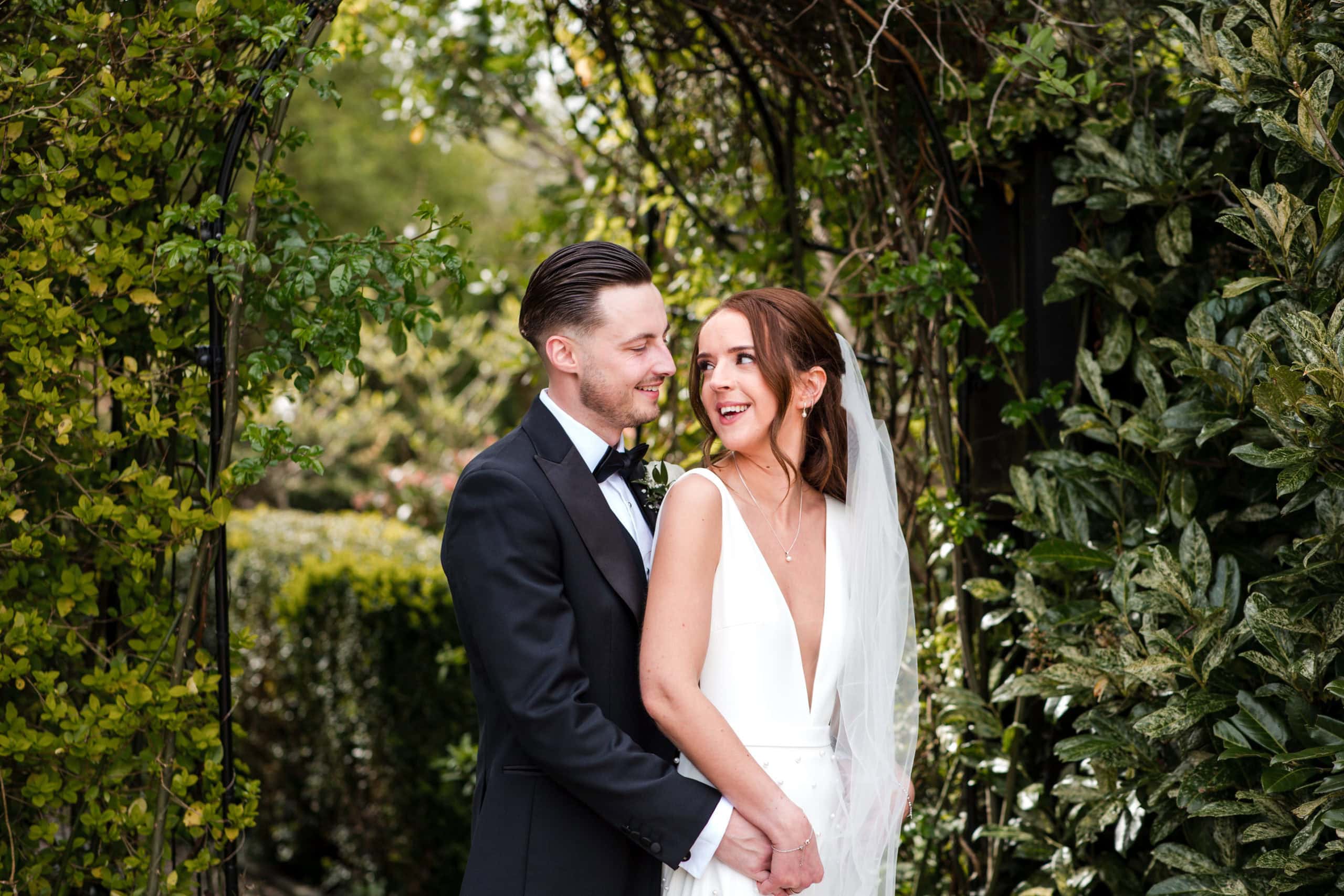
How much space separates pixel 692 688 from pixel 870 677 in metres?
0.44

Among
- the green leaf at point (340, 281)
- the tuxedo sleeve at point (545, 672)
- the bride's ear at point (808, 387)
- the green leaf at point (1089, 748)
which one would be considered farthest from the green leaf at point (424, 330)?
the green leaf at point (1089, 748)

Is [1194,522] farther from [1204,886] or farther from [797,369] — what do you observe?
[797,369]

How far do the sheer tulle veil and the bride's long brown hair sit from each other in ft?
0.12

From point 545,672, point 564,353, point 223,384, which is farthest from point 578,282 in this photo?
point 223,384

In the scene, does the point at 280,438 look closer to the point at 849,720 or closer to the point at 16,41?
the point at 16,41

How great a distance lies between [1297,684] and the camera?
207 centimetres

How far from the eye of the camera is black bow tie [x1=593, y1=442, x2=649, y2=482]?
200cm

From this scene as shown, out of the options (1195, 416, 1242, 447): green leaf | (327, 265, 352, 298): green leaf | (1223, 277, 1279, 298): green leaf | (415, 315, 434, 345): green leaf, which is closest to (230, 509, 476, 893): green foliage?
(415, 315, 434, 345): green leaf

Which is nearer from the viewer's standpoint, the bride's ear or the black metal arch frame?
the bride's ear

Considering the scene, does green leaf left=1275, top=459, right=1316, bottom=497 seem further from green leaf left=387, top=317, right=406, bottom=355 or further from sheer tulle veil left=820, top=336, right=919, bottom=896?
green leaf left=387, top=317, right=406, bottom=355

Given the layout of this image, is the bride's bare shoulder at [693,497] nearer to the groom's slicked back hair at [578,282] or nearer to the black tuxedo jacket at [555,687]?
the black tuxedo jacket at [555,687]

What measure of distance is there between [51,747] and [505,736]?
104 centimetres

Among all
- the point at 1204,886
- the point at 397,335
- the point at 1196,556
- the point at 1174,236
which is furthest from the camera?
the point at 1174,236

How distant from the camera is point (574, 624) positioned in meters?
1.82
